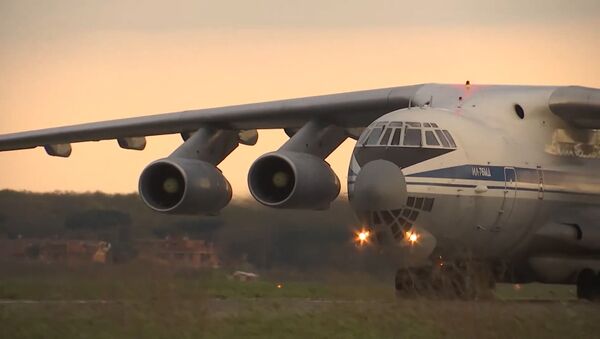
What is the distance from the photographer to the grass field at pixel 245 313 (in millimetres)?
9445

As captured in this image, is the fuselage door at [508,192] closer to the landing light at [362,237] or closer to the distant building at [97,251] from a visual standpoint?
the landing light at [362,237]

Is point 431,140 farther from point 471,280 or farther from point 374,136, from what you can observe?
point 471,280

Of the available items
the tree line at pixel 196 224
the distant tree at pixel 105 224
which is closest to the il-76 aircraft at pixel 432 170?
the tree line at pixel 196 224

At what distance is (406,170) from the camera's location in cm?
1262

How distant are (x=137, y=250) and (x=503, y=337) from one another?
5.88m

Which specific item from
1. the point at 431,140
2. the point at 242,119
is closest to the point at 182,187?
the point at 242,119

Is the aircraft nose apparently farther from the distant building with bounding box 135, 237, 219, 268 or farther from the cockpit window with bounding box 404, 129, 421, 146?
the distant building with bounding box 135, 237, 219, 268

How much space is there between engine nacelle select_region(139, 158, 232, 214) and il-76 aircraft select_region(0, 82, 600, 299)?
0.02 m

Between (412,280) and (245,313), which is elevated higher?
(412,280)

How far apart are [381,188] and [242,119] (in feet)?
13.3

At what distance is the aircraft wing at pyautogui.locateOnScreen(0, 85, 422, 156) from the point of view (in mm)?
15289

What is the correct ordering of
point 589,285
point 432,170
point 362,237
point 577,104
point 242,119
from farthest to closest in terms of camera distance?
point 242,119 → point 589,285 → point 577,104 → point 362,237 → point 432,170

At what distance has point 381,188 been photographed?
1240cm

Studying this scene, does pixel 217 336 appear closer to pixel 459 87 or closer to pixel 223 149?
pixel 459 87
